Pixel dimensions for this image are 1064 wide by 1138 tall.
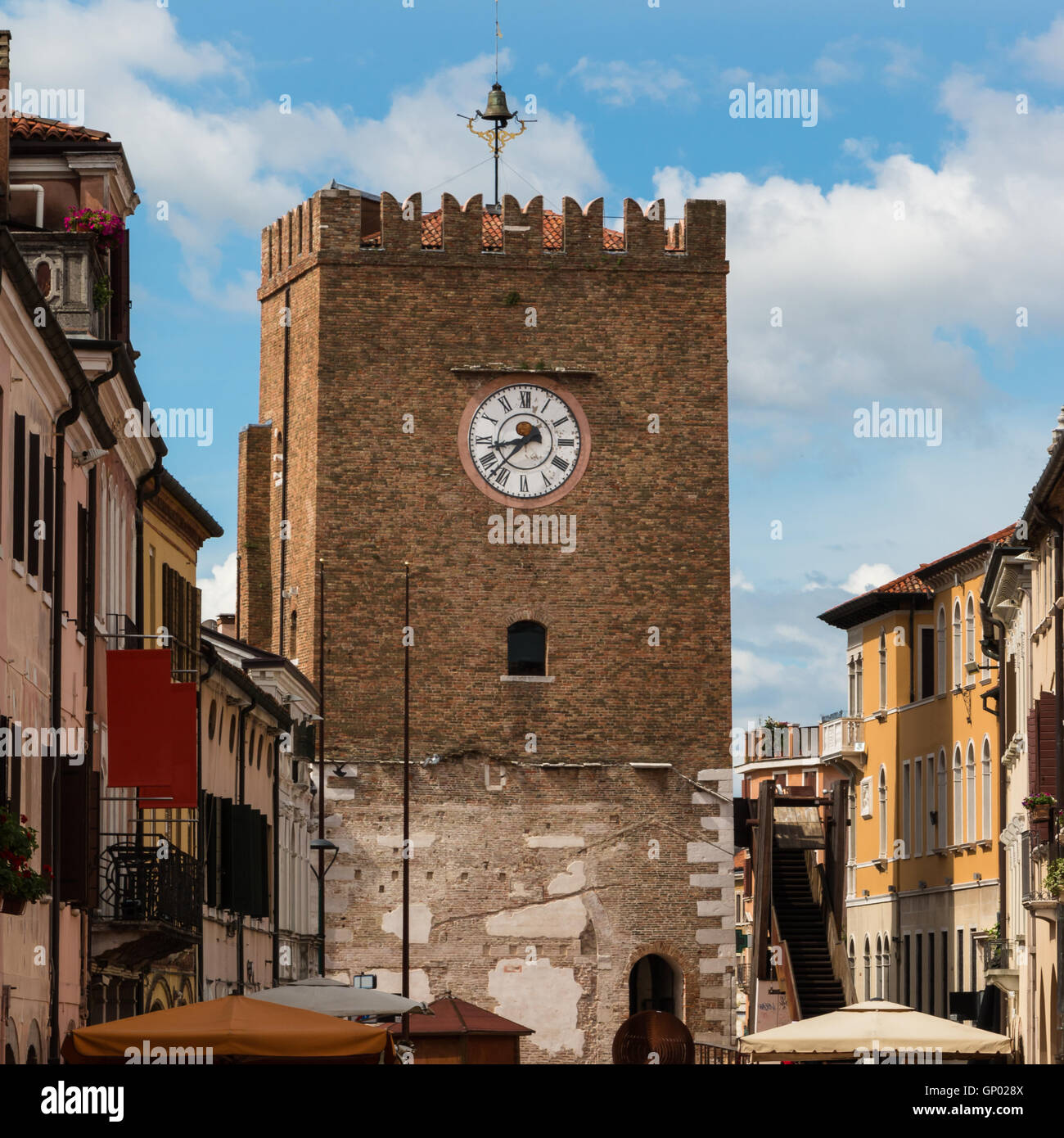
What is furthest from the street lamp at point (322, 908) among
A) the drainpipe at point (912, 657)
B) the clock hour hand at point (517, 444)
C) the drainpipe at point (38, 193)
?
the drainpipe at point (38, 193)

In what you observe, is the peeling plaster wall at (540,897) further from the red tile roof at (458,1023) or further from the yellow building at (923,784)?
the red tile roof at (458,1023)

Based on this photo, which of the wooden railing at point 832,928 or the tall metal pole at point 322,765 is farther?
the wooden railing at point 832,928

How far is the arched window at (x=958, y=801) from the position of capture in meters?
55.1

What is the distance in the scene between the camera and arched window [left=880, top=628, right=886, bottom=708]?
2459 inches

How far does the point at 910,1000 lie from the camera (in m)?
59.2

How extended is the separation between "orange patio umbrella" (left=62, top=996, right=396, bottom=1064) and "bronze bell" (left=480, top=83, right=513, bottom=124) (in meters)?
35.1

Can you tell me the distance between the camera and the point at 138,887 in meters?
28.4

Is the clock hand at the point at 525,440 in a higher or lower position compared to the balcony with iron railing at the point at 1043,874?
higher

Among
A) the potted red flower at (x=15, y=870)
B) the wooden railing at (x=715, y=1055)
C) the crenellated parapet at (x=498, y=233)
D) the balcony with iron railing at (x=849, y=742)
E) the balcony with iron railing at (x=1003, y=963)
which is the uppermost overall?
the crenellated parapet at (x=498, y=233)

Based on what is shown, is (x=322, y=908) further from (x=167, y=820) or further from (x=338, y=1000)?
(x=338, y=1000)

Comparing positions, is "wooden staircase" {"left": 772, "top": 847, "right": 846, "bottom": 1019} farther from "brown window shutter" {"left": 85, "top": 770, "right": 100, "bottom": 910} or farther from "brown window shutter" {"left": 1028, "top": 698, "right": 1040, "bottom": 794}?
"brown window shutter" {"left": 85, "top": 770, "right": 100, "bottom": 910}

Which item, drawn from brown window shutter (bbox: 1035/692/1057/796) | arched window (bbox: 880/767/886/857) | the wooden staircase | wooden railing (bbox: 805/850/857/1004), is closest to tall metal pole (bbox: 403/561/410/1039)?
the wooden staircase

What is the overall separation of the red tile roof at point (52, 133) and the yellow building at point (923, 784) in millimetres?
26077

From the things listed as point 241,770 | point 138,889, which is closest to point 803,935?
point 241,770
